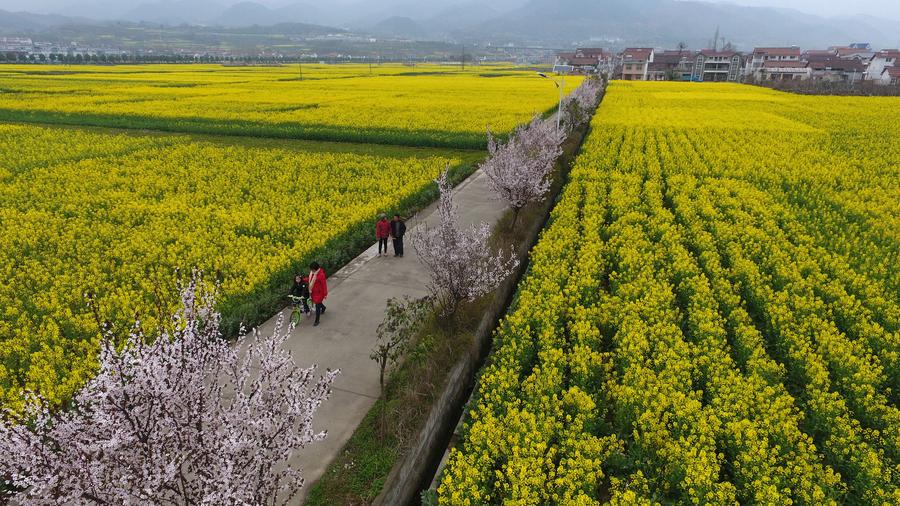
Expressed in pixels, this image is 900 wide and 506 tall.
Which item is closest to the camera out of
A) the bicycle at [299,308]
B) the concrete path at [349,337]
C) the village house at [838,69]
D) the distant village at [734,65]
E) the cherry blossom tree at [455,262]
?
the concrete path at [349,337]

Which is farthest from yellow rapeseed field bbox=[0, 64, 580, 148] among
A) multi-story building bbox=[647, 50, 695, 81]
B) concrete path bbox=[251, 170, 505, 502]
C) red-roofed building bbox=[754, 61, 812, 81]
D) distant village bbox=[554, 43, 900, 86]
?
multi-story building bbox=[647, 50, 695, 81]

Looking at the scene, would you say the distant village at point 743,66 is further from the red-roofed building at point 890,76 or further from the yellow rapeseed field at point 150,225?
the yellow rapeseed field at point 150,225

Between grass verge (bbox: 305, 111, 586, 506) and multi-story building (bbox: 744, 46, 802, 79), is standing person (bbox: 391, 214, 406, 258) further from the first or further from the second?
multi-story building (bbox: 744, 46, 802, 79)

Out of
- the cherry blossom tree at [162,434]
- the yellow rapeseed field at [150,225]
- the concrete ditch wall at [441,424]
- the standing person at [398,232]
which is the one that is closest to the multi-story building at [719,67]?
the yellow rapeseed field at [150,225]

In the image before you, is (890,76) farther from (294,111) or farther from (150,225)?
(150,225)

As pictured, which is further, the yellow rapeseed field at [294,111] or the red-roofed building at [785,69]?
the red-roofed building at [785,69]

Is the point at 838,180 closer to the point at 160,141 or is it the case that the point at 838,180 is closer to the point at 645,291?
the point at 645,291

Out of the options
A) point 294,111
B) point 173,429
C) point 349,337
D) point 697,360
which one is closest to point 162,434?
point 173,429
